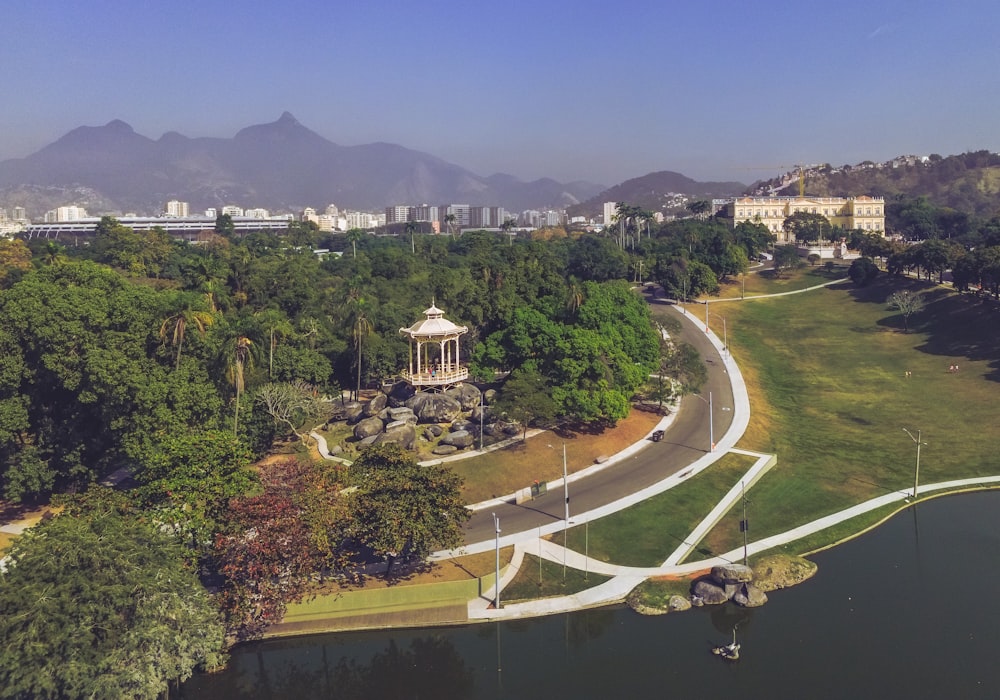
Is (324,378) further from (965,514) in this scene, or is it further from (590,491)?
(965,514)

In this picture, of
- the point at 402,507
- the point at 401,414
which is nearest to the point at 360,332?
the point at 401,414

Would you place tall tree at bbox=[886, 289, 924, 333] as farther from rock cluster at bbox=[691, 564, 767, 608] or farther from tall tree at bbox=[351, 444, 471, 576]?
tall tree at bbox=[351, 444, 471, 576]

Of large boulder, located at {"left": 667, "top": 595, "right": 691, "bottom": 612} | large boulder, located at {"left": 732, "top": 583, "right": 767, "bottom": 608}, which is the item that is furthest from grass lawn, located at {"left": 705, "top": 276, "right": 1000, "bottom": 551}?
large boulder, located at {"left": 667, "top": 595, "right": 691, "bottom": 612}

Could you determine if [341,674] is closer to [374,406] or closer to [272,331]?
[374,406]

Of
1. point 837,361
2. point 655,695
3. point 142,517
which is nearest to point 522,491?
point 655,695

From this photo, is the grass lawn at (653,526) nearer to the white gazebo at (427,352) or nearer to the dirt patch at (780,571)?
the dirt patch at (780,571)

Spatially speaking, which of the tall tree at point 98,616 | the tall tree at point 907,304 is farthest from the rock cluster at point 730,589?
the tall tree at point 907,304
